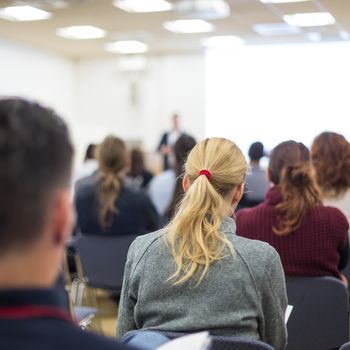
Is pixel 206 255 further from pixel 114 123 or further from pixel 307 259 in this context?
pixel 114 123

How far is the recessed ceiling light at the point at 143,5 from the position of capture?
7.16m

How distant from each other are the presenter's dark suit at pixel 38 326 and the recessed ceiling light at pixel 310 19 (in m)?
7.72

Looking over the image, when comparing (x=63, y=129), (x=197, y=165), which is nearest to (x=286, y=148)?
(x=197, y=165)

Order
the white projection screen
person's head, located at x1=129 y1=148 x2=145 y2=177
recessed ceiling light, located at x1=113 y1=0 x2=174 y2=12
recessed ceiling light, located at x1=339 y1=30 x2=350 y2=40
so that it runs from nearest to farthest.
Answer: person's head, located at x1=129 y1=148 x2=145 y2=177 → recessed ceiling light, located at x1=113 y1=0 x2=174 y2=12 → recessed ceiling light, located at x1=339 y1=30 x2=350 y2=40 → the white projection screen

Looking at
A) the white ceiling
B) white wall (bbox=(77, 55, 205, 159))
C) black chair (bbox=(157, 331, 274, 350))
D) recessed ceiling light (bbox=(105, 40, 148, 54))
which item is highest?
the white ceiling

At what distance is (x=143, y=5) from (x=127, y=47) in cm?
329

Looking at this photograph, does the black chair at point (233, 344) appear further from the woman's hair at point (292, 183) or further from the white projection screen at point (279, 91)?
the white projection screen at point (279, 91)

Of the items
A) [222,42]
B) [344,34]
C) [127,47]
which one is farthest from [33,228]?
[127,47]

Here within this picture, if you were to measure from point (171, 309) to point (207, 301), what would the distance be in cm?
11

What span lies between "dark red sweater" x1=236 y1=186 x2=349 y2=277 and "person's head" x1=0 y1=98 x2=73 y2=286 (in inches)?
77.0

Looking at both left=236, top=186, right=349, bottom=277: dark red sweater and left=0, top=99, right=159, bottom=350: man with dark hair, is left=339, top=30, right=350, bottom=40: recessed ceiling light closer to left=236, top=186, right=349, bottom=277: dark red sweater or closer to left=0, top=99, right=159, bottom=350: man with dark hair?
left=236, top=186, right=349, bottom=277: dark red sweater

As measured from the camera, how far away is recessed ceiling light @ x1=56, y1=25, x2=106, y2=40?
8.91m

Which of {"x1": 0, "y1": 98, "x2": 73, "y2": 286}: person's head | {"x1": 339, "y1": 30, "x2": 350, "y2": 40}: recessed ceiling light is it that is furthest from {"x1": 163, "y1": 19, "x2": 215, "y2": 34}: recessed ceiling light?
{"x1": 0, "y1": 98, "x2": 73, "y2": 286}: person's head

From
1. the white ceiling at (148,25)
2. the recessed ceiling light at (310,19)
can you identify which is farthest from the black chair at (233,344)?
the recessed ceiling light at (310,19)
